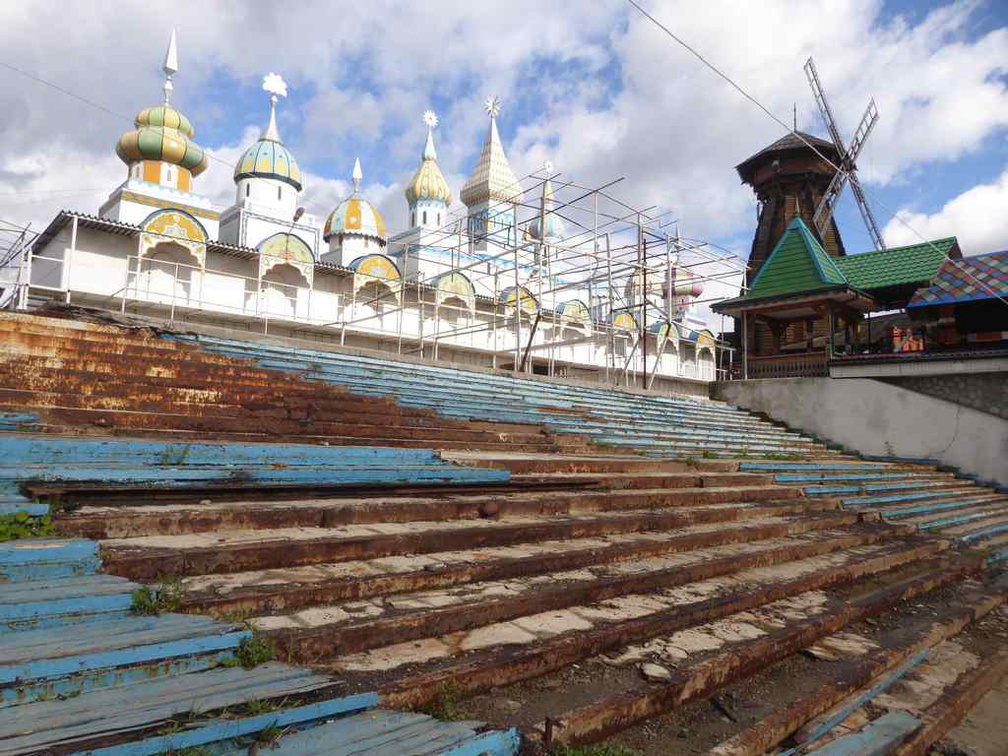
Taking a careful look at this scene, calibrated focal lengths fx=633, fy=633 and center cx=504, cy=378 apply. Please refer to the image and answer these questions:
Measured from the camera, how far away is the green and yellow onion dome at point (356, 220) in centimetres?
2788

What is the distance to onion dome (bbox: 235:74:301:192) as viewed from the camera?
2611 centimetres

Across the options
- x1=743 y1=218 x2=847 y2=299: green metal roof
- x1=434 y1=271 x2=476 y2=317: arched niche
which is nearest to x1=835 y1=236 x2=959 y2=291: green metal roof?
x1=743 y1=218 x2=847 y2=299: green metal roof

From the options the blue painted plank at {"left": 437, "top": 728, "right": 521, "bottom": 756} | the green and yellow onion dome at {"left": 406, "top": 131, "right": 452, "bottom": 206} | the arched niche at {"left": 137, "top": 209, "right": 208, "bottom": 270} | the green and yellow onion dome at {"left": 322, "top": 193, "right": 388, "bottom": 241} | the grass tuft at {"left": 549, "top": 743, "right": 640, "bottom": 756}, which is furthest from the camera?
the green and yellow onion dome at {"left": 406, "top": 131, "right": 452, "bottom": 206}

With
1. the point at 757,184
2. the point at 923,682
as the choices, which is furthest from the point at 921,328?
the point at 757,184

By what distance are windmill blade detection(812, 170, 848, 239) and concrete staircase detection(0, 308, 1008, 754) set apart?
27.1 meters

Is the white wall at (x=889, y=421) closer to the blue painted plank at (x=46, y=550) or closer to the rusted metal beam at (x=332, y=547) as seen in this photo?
the rusted metal beam at (x=332, y=547)

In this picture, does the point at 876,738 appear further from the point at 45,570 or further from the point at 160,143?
the point at 160,143

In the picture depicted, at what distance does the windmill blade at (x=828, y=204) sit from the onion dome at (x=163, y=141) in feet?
89.2

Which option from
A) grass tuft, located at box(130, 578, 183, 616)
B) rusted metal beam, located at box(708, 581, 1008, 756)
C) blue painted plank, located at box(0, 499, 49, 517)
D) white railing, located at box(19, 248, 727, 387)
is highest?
white railing, located at box(19, 248, 727, 387)

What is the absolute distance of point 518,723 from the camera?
2.16 m

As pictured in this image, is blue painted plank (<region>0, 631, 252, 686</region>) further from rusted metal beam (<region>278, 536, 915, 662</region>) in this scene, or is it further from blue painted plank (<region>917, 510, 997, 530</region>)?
blue painted plank (<region>917, 510, 997, 530</region>)

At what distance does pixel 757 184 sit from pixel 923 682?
33335mm

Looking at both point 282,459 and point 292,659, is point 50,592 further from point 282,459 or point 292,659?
point 282,459

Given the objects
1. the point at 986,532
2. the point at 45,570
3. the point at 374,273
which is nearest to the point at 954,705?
the point at 45,570
